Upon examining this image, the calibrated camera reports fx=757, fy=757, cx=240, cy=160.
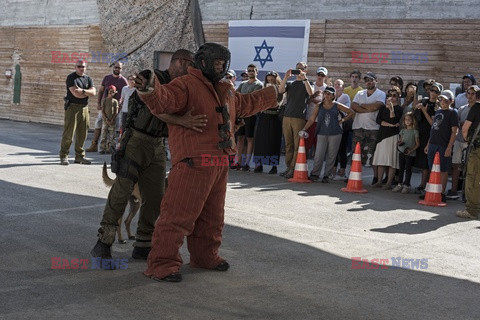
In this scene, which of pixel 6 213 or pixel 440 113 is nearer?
pixel 6 213

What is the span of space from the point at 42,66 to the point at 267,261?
862 inches

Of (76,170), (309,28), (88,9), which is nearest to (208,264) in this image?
(76,170)

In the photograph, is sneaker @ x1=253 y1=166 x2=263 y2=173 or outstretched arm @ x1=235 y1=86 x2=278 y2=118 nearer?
outstretched arm @ x1=235 y1=86 x2=278 y2=118

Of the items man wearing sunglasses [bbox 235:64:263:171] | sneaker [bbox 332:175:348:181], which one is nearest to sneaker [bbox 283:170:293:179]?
sneaker [bbox 332:175:348:181]

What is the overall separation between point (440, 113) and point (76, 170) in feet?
21.0

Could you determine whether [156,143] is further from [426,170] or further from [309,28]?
[309,28]

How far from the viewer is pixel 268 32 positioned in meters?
20.2

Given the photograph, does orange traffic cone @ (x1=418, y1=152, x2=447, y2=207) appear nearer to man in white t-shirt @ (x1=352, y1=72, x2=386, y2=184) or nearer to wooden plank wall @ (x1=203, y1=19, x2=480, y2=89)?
man in white t-shirt @ (x1=352, y1=72, x2=386, y2=184)

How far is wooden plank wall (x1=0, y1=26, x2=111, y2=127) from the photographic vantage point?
25.6 metres

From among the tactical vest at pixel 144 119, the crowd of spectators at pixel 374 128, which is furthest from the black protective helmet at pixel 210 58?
the crowd of spectators at pixel 374 128

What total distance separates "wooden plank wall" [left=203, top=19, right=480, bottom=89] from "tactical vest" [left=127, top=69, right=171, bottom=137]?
1111cm

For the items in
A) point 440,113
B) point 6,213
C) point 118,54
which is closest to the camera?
point 6,213

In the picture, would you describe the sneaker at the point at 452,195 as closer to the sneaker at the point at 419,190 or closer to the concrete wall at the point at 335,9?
the sneaker at the point at 419,190

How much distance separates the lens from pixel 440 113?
39.5ft
